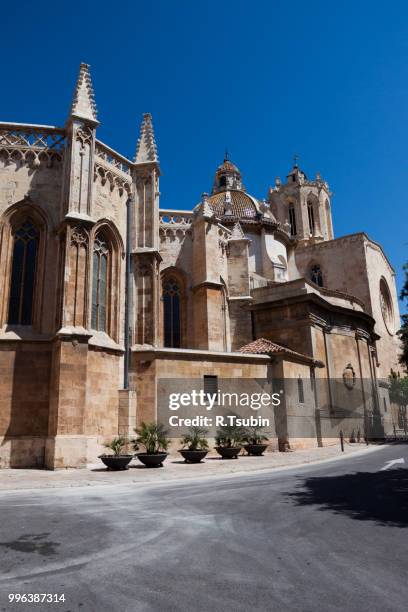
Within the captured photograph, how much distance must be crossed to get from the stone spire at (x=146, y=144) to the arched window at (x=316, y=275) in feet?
106

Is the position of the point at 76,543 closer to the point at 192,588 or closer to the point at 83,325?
the point at 192,588

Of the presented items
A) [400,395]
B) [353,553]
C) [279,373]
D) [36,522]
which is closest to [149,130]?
[279,373]

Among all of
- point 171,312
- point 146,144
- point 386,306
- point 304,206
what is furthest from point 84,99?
point 304,206

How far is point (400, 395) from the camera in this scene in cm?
4391

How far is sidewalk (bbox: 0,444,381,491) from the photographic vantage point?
11781 mm

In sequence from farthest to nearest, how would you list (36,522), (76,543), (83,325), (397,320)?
(397,320) < (83,325) < (36,522) < (76,543)

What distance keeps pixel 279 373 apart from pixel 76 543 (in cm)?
1665

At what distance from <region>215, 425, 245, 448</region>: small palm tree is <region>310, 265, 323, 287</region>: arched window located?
3465 centimetres

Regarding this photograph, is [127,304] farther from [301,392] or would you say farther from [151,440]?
[301,392]

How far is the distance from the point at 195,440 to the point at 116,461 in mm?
3504

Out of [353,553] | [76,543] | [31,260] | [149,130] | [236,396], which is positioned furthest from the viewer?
[149,130]

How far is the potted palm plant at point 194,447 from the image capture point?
54.0ft

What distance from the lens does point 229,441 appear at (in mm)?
18266

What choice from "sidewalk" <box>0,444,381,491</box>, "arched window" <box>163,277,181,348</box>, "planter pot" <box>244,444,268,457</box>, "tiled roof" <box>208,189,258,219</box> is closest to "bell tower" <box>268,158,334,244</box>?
"tiled roof" <box>208,189,258,219</box>
